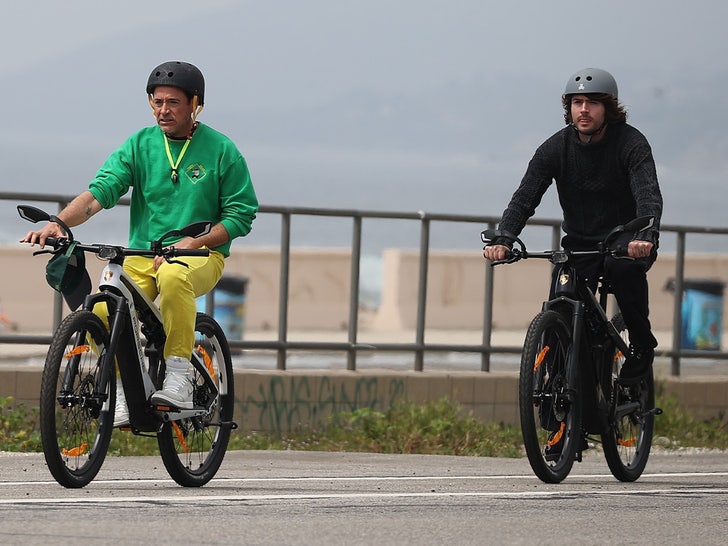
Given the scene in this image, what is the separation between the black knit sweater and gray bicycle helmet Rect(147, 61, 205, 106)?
1.85 meters

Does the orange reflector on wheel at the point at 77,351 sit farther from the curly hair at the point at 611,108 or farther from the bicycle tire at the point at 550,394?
the curly hair at the point at 611,108

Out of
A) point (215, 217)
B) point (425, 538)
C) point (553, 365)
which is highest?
point (215, 217)

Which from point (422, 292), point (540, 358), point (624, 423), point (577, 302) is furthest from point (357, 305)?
point (540, 358)

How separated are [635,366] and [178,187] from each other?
277cm

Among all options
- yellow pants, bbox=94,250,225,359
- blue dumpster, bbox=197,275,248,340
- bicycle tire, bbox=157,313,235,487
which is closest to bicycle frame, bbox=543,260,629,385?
bicycle tire, bbox=157,313,235,487

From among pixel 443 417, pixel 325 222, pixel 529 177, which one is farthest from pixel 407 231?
pixel 529 177

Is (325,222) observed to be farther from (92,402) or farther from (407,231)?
(92,402)

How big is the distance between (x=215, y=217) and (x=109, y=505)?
1.77 m

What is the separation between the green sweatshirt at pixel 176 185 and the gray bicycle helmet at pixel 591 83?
73.6 inches

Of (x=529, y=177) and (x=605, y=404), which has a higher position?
(x=529, y=177)

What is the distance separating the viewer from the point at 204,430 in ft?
33.4

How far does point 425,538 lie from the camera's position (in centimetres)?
816

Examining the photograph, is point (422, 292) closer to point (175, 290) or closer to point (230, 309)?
point (230, 309)

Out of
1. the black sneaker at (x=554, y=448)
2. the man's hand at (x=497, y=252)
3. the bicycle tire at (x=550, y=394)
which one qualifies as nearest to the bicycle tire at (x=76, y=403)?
the bicycle tire at (x=550, y=394)
